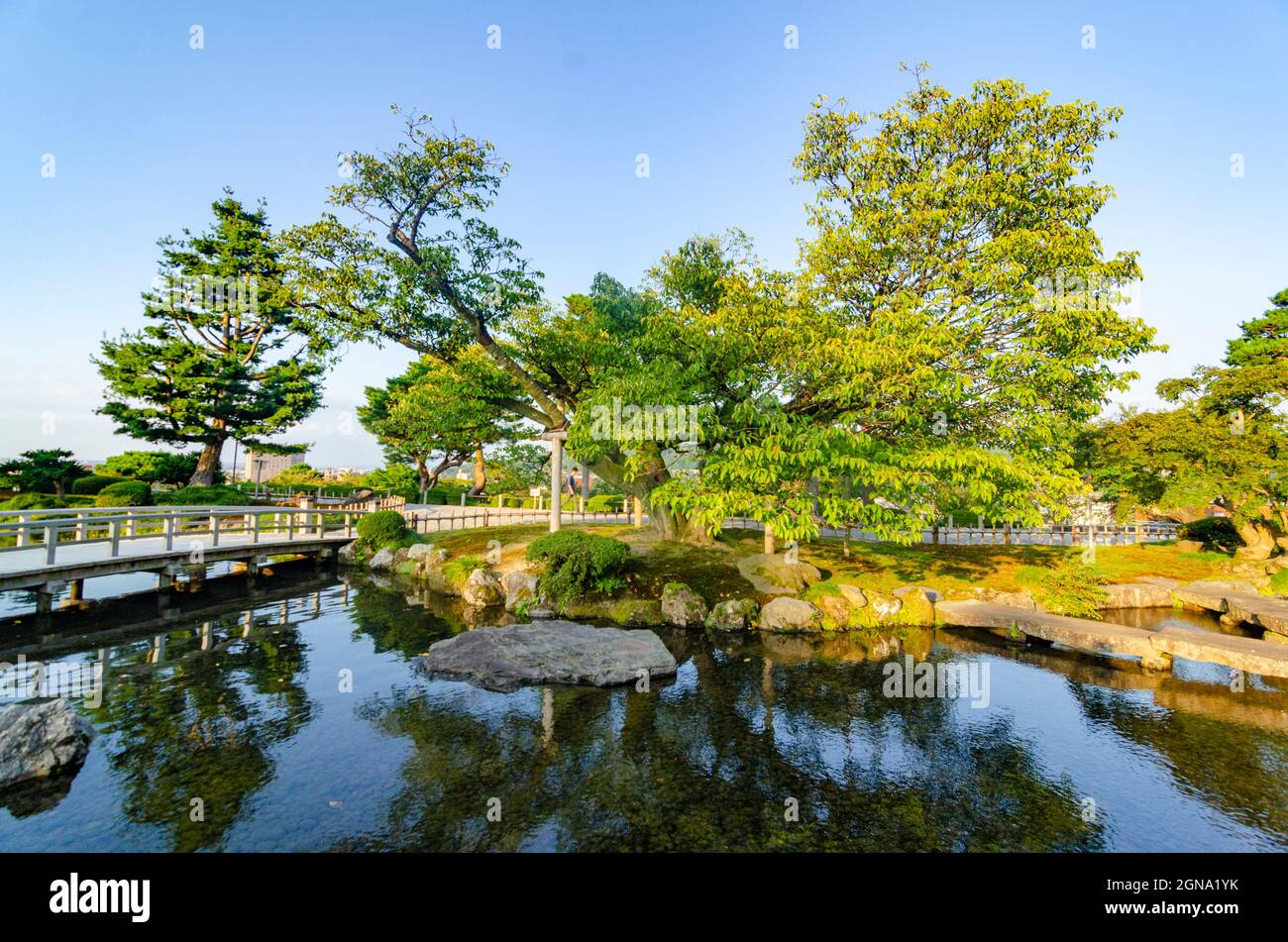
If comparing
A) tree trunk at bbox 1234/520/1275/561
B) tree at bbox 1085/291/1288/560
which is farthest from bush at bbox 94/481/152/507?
tree trunk at bbox 1234/520/1275/561

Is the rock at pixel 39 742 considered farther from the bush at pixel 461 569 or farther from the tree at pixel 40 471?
the tree at pixel 40 471

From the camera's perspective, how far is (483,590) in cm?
1586

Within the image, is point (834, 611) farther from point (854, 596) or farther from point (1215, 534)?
point (1215, 534)

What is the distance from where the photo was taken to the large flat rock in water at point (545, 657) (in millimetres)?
9625

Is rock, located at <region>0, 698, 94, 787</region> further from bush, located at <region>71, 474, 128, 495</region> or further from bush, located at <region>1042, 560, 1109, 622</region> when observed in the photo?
bush, located at <region>71, 474, 128, 495</region>

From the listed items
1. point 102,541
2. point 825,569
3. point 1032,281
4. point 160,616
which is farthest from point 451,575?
point 1032,281

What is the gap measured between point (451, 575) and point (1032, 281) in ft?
58.7

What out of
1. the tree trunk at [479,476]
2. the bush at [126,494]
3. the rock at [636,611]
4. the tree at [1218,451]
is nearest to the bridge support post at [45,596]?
the rock at [636,611]

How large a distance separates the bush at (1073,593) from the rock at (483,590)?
1438cm

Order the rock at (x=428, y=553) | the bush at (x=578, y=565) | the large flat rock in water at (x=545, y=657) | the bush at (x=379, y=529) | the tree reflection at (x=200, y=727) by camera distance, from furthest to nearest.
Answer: the bush at (x=379, y=529)
the rock at (x=428, y=553)
the bush at (x=578, y=565)
the large flat rock in water at (x=545, y=657)
the tree reflection at (x=200, y=727)

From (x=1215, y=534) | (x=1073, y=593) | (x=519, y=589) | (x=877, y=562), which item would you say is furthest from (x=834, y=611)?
(x=1215, y=534)

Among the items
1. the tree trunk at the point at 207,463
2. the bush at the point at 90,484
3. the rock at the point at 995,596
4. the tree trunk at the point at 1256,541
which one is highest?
the tree trunk at the point at 207,463

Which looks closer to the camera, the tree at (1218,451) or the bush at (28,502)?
the tree at (1218,451)

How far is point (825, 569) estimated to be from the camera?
1689 centimetres
